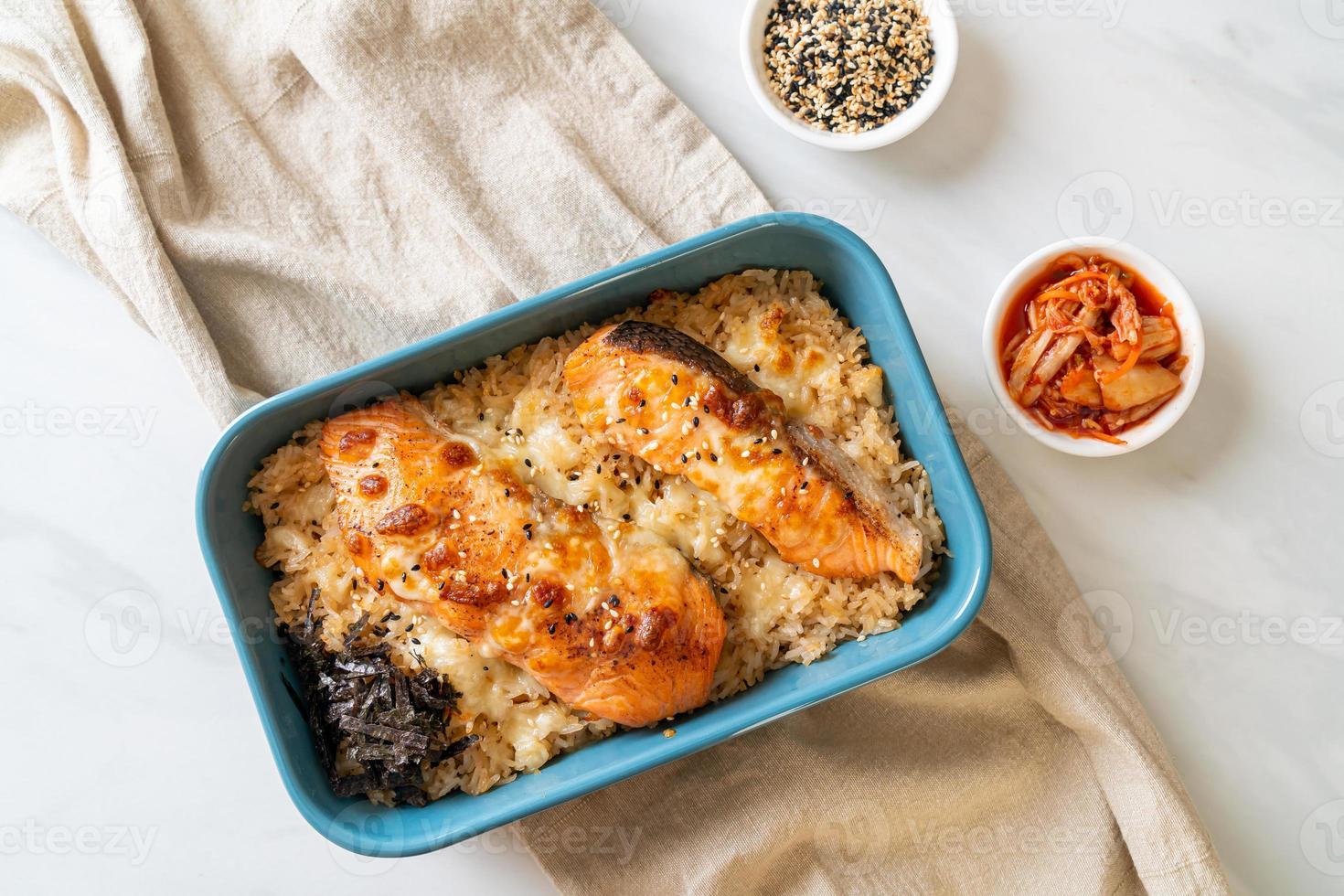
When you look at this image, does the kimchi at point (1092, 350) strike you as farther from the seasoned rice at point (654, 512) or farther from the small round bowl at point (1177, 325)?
the seasoned rice at point (654, 512)

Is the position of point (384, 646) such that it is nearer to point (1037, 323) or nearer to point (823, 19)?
point (1037, 323)

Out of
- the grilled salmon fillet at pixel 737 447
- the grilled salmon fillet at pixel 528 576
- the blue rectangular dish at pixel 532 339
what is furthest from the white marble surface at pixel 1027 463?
the grilled salmon fillet at pixel 528 576

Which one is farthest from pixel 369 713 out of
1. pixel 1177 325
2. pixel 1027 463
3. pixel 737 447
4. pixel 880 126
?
pixel 1177 325

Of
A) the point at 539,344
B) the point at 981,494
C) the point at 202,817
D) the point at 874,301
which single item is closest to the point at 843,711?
the point at 981,494

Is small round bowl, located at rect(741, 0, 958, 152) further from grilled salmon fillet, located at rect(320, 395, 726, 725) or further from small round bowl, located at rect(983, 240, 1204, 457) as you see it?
grilled salmon fillet, located at rect(320, 395, 726, 725)

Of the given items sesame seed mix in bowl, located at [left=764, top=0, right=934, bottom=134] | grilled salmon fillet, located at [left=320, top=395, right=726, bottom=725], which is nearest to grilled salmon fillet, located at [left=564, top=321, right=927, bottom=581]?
grilled salmon fillet, located at [left=320, top=395, right=726, bottom=725]

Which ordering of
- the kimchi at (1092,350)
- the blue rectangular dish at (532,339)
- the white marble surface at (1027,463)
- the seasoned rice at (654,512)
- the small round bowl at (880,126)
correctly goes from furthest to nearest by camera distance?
the white marble surface at (1027,463)
the small round bowl at (880,126)
the kimchi at (1092,350)
the seasoned rice at (654,512)
the blue rectangular dish at (532,339)
